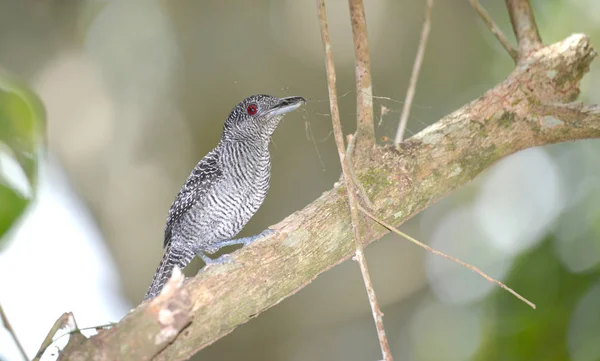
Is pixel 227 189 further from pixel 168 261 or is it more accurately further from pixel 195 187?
pixel 168 261

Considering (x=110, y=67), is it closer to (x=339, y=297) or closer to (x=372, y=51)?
(x=372, y=51)

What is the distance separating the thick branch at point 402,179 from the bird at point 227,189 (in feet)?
1.98

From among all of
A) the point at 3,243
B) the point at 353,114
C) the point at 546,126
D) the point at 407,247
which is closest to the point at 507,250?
the point at 407,247

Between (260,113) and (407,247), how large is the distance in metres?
2.96

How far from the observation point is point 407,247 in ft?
19.6

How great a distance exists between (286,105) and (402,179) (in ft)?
2.86

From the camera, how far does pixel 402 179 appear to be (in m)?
3.23

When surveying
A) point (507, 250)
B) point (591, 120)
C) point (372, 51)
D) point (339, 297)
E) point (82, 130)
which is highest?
point (82, 130)

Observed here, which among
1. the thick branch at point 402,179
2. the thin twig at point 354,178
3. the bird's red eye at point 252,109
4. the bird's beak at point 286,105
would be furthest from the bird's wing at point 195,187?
the thin twig at point 354,178

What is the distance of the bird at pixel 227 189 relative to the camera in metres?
3.60

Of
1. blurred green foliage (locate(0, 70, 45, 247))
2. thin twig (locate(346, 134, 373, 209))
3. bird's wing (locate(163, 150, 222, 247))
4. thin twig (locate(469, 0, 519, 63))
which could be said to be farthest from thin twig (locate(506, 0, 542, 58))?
blurred green foliage (locate(0, 70, 45, 247))

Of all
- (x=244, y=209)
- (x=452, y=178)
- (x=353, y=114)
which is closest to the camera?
(x=452, y=178)

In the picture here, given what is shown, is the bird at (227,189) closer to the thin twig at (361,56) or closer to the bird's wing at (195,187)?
the bird's wing at (195,187)

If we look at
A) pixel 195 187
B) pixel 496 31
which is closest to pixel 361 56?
pixel 496 31
